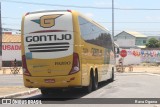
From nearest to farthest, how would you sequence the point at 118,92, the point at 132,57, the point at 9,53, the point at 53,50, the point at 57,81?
the point at 57,81
the point at 53,50
the point at 118,92
the point at 9,53
the point at 132,57

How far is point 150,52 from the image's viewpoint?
80625 mm

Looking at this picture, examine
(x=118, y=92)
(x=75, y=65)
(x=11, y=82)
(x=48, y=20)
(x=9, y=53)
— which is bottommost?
(x=11, y=82)

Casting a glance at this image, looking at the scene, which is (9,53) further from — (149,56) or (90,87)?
(90,87)

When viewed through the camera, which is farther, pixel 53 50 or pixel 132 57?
pixel 132 57

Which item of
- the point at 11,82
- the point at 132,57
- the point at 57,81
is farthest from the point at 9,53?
the point at 57,81

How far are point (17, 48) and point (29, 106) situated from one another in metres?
55.1

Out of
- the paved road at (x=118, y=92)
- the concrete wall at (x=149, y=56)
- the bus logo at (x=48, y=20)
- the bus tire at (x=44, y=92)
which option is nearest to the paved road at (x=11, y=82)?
the paved road at (x=118, y=92)

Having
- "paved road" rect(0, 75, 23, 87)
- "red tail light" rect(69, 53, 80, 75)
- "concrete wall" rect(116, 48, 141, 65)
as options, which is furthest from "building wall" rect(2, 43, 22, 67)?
"red tail light" rect(69, 53, 80, 75)

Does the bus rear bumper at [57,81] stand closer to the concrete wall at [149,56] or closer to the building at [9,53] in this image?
the building at [9,53]

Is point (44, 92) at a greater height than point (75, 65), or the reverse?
point (75, 65)

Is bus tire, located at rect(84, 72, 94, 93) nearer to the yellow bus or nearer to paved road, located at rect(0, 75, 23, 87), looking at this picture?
the yellow bus

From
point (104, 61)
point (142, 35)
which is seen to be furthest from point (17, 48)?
point (142, 35)

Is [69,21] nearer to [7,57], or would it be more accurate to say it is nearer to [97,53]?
[97,53]

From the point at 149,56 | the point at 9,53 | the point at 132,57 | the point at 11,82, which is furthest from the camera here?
the point at 149,56
